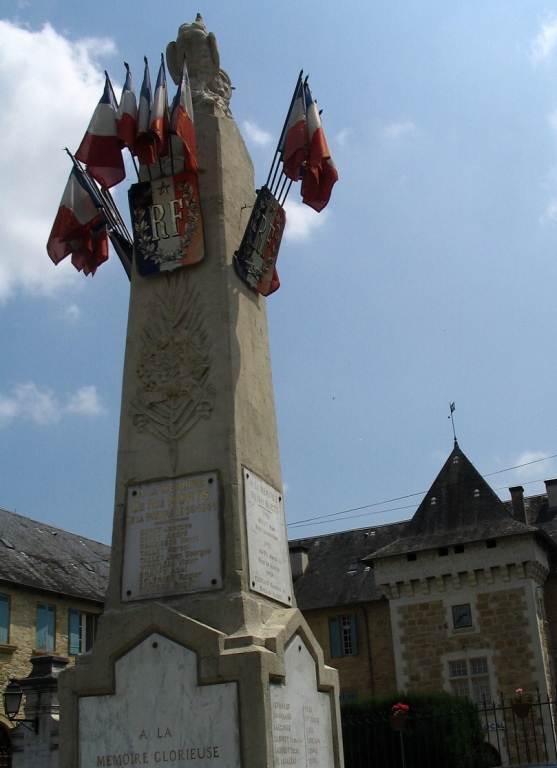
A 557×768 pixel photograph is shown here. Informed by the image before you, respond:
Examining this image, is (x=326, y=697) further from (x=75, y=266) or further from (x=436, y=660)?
(x=436, y=660)

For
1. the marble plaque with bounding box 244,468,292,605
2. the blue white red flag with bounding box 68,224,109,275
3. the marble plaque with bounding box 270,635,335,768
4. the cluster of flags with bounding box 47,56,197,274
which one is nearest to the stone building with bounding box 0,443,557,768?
the blue white red flag with bounding box 68,224,109,275

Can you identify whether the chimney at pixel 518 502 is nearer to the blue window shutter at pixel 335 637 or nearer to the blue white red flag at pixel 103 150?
the blue window shutter at pixel 335 637

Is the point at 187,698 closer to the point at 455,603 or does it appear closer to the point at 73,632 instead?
the point at 455,603

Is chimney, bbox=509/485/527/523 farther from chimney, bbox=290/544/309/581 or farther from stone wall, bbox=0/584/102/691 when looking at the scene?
stone wall, bbox=0/584/102/691

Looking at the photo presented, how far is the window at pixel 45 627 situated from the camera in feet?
82.7

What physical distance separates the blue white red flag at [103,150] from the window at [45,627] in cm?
2000

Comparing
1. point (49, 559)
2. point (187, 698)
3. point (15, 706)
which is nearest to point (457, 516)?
point (49, 559)

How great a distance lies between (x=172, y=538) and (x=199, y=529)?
0.25 metres

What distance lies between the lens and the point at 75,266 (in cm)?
894

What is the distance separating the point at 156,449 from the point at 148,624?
4.88 ft

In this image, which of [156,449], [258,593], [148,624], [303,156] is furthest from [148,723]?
[303,156]

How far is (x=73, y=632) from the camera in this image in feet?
87.8

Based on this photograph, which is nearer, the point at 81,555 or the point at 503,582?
the point at 503,582

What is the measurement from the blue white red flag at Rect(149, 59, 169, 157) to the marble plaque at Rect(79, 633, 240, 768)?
4219 mm
